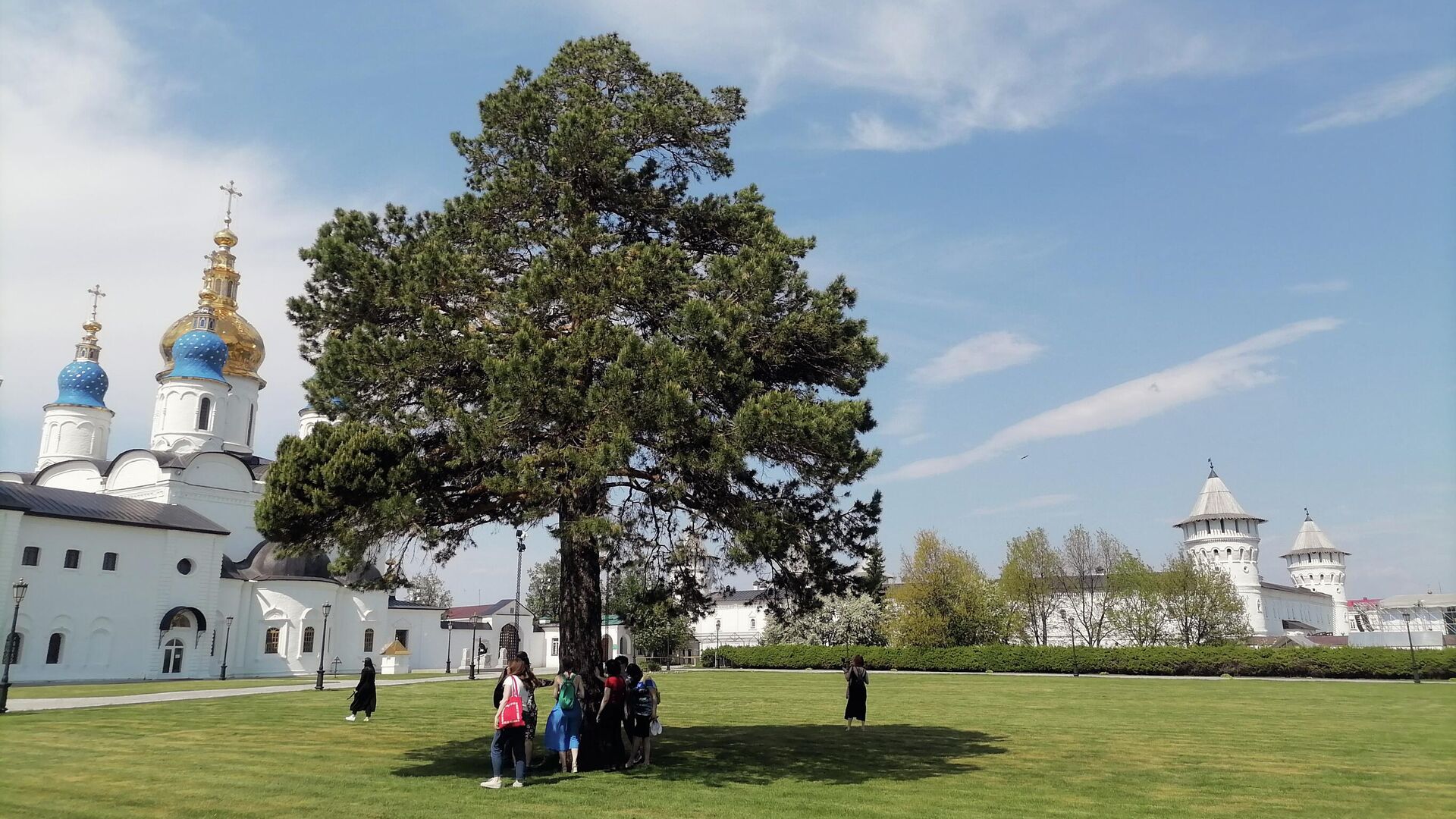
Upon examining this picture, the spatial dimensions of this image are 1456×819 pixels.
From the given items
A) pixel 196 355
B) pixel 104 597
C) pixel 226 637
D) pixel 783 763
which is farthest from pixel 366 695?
pixel 196 355

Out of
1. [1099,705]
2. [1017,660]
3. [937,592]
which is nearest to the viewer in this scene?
[1099,705]

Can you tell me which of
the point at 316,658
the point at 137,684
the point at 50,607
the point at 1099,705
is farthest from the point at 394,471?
the point at 316,658

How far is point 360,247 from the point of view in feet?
48.6

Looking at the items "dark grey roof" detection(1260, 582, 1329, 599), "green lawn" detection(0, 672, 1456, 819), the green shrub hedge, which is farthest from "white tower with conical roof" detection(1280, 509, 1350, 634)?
"green lawn" detection(0, 672, 1456, 819)

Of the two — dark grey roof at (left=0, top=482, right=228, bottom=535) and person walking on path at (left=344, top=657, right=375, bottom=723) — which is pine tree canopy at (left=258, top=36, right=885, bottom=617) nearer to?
person walking on path at (left=344, top=657, right=375, bottom=723)

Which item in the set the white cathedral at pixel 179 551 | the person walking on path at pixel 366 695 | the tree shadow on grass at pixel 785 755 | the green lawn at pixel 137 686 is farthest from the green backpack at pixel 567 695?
the green lawn at pixel 137 686

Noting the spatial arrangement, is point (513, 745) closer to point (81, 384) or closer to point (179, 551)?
point (179, 551)

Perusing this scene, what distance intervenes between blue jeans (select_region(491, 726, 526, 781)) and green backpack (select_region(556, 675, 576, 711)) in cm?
Answer: 117

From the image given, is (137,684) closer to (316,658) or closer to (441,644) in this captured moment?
(316,658)

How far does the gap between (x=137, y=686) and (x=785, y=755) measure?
32632 millimetres

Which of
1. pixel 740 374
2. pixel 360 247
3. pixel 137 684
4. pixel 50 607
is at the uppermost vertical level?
pixel 360 247

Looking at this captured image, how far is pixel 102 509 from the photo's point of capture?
140 feet

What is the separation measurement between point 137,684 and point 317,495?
33.6 m

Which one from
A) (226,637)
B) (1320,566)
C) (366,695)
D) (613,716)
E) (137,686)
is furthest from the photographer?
(1320,566)
